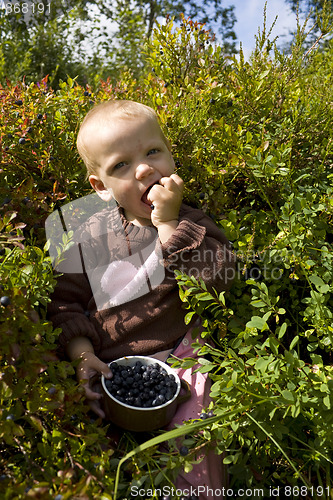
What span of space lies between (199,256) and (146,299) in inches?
12.7

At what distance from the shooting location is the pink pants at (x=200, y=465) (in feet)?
5.17

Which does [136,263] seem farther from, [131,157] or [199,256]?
[131,157]

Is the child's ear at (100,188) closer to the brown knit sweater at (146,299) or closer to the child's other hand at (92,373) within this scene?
the brown knit sweater at (146,299)

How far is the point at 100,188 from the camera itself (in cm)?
216

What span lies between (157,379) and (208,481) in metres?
0.40

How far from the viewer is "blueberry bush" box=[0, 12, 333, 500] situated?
134 centimetres

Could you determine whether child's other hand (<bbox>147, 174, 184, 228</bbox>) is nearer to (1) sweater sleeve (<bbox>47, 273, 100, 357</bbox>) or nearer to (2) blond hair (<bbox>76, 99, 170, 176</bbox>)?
(2) blond hair (<bbox>76, 99, 170, 176</bbox>)

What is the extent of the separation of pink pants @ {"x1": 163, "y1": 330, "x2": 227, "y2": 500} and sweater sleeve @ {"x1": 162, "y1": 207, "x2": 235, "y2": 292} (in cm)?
39

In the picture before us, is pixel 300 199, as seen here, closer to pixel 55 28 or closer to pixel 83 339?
pixel 83 339

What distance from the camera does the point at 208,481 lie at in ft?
5.21

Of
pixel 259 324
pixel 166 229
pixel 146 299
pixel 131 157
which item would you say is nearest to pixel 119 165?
pixel 131 157

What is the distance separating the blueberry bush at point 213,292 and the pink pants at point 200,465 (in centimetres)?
5

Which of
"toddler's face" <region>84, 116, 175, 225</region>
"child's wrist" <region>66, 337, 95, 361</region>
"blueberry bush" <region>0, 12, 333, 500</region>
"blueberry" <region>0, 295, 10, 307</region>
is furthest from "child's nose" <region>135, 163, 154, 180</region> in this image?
"blueberry" <region>0, 295, 10, 307</region>

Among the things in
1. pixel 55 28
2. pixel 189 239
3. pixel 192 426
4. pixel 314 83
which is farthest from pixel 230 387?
pixel 55 28
